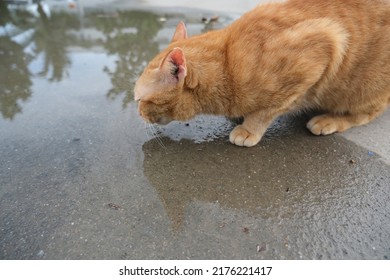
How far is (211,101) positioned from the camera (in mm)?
1979

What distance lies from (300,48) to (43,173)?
1.77 m

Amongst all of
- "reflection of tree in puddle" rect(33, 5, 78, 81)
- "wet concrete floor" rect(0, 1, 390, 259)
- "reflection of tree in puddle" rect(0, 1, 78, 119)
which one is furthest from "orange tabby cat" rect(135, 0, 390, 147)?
"reflection of tree in puddle" rect(33, 5, 78, 81)

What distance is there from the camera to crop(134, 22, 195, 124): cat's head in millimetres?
1750

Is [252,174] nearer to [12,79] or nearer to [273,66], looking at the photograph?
[273,66]

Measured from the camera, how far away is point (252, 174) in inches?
71.9

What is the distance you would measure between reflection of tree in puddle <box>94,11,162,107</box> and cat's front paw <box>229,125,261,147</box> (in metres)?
1.01

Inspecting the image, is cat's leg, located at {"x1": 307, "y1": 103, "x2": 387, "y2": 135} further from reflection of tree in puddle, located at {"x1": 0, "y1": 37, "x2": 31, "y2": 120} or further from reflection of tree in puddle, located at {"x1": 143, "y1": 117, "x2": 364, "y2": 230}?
reflection of tree in puddle, located at {"x1": 0, "y1": 37, "x2": 31, "y2": 120}

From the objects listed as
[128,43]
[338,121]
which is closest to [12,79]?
[128,43]

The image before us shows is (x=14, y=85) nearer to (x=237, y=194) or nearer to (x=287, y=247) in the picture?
(x=237, y=194)

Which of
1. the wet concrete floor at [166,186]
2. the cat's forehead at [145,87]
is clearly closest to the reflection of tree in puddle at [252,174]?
the wet concrete floor at [166,186]

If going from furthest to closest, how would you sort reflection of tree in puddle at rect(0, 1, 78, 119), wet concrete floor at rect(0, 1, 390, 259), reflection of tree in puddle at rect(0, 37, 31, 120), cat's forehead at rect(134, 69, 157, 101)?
reflection of tree in puddle at rect(0, 1, 78, 119), reflection of tree in puddle at rect(0, 37, 31, 120), cat's forehead at rect(134, 69, 157, 101), wet concrete floor at rect(0, 1, 390, 259)

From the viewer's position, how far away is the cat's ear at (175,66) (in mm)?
1705

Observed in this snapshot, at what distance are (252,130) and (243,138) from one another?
87 mm

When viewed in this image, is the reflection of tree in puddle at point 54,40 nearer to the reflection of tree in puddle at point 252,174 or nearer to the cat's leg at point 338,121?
the reflection of tree in puddle at point 252,174
